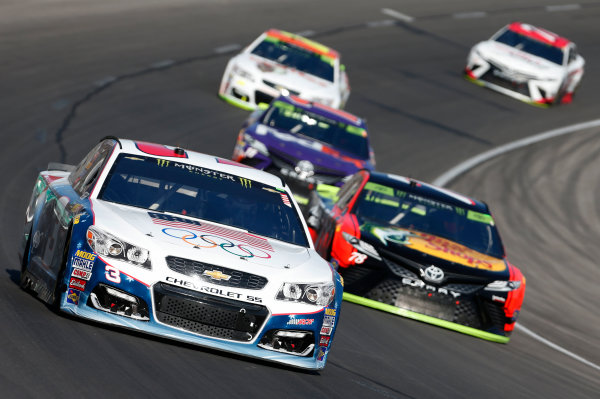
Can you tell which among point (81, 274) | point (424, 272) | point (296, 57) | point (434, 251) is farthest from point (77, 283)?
point (296, 57)

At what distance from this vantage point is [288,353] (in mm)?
8102

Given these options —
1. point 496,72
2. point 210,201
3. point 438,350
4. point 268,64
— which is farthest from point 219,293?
point 496,72

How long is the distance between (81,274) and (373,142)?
579 inches

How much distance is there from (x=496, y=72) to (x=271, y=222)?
2062 cm

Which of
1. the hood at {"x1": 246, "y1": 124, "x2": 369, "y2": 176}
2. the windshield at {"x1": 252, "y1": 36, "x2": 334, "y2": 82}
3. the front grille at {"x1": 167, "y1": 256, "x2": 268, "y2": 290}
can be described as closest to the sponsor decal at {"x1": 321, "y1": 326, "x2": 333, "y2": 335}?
the front grille at {"x1": 167, "y1": 256, "x2": 268, "y2": 290}

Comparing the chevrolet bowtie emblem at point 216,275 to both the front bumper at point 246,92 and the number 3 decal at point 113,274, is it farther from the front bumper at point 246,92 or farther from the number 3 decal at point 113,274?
the front bumper at point 246,92

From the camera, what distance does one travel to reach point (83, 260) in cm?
780

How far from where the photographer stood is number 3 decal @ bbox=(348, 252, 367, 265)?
11375 mm

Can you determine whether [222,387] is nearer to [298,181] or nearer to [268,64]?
[298,181]

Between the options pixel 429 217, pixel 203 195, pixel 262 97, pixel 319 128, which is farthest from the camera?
pixel 262 97

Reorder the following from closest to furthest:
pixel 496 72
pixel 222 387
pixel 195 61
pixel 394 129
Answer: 1. pixel 222 387
2. pixel 394 129
3. pixel 195 61
4. pixel 496 72

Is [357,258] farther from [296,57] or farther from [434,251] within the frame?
[296,57]

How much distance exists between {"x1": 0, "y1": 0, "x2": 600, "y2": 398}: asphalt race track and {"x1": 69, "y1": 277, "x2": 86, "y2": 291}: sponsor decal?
32cm

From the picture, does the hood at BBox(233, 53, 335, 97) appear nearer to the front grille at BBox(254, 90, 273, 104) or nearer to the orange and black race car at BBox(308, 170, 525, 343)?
the front grille at BBox(254, 90, 273, 104)
